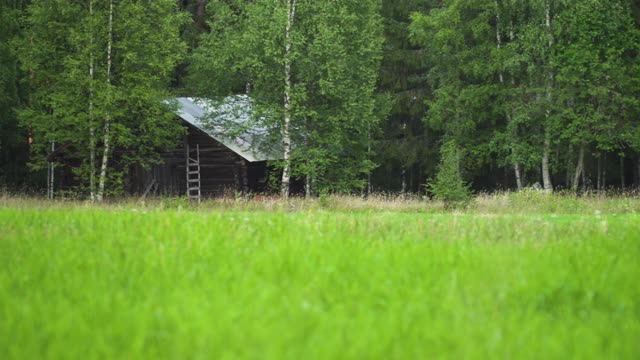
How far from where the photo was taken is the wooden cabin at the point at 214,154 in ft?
91.0

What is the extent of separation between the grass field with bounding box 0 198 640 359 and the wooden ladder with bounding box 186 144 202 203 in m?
21.3

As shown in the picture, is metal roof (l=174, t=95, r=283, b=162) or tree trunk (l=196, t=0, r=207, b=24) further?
tree trunk (l=196, t=0, r=207, b=24)

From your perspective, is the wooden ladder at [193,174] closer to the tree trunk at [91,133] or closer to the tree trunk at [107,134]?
the tree trunk at [107,134]

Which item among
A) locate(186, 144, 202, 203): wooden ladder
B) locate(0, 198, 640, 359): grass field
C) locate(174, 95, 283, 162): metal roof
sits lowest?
locate(0, 198, 640, 359): grass field

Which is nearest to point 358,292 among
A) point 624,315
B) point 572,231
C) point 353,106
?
point 624,315

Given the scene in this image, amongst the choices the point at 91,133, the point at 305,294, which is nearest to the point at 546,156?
the point at 91,133

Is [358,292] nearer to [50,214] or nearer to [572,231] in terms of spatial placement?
[572,231]

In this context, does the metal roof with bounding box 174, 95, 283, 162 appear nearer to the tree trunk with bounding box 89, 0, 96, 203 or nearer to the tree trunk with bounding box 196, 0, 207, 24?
the tree trunk with bounding box 89, 0, 96, 203

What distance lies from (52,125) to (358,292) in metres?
23.0

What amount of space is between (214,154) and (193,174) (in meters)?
1.46

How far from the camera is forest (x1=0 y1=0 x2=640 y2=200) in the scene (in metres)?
24.9

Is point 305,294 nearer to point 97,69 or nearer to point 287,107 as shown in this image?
point 287,107

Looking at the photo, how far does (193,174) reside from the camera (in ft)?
102

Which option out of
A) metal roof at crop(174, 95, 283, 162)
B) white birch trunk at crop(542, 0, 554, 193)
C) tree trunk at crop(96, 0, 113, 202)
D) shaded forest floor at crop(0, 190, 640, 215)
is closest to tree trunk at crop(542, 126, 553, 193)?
white birch trunk at crop(542, 0, 554, 193)
